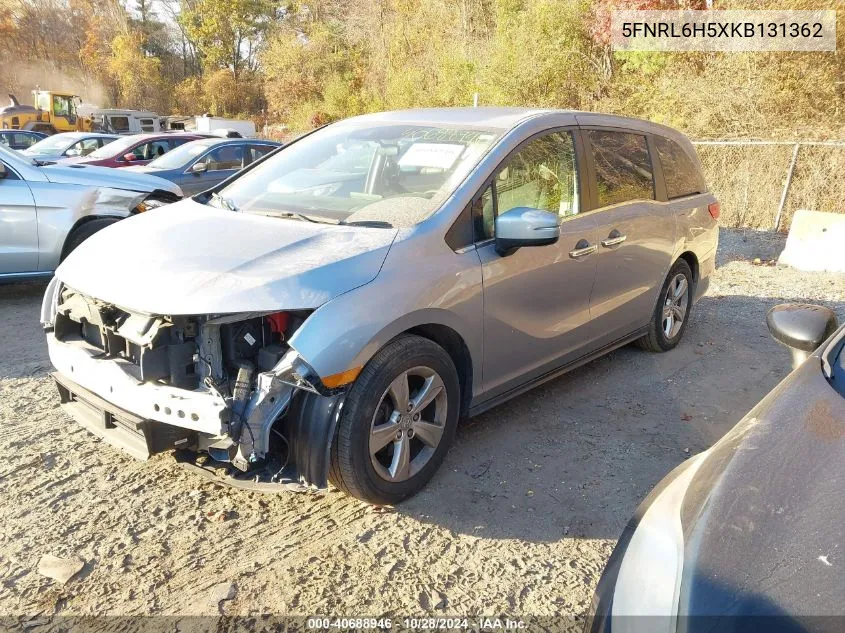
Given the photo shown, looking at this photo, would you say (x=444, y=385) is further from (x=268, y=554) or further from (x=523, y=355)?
(x=268, y=554)

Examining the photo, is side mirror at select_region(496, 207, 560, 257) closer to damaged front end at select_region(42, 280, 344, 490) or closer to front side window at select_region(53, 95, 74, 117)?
damaged front end at select_region(42, 280, 344, 490)

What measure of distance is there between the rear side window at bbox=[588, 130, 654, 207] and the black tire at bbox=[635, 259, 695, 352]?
778 millimetres

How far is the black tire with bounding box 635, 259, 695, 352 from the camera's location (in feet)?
16.9

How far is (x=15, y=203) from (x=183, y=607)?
505 cm

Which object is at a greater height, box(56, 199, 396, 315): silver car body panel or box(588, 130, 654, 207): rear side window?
box(588, 130, 654, 207): rear side window

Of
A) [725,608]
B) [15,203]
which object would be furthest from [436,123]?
[15,203]

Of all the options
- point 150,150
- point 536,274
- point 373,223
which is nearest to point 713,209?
point 536,274

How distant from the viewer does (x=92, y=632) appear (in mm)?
2383

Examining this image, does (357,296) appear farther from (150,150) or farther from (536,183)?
(150,150)

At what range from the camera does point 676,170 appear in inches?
204

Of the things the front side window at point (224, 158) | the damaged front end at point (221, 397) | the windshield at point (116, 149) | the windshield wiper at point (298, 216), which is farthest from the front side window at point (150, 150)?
the damaged front end at point (221, 397)

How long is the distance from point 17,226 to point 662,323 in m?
5.72

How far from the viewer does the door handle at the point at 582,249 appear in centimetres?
392

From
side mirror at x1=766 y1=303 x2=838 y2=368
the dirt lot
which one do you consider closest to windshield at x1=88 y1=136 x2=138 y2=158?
the dirt lot
